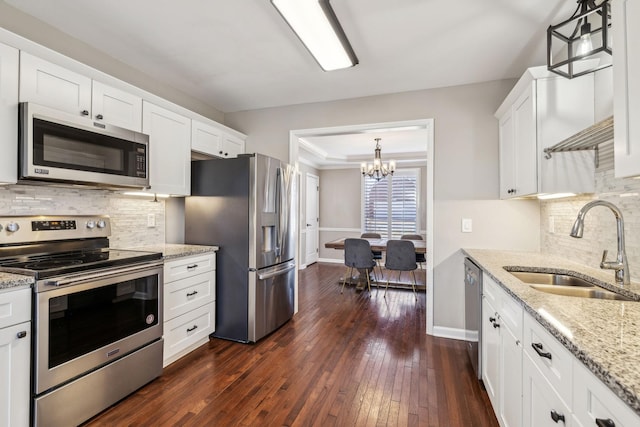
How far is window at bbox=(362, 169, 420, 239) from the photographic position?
6680mm

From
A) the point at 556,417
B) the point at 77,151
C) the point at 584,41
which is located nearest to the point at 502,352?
the point at 556,417

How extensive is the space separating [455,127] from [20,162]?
332 centimetres

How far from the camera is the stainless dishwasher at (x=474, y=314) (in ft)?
6.91

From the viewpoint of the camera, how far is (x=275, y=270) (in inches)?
118

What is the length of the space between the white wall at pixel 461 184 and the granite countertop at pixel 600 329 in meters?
1.11

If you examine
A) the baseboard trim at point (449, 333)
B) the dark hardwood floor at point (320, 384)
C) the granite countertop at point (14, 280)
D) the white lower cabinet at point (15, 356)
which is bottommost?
the dark hardwood floor at point (320, 384)

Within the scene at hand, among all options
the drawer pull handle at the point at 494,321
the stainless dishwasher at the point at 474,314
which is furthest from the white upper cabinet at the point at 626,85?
the stainless dishwasher at the point at 474,314

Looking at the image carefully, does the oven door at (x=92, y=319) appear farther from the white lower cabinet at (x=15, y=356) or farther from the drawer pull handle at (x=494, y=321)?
the drawer pull handle at (x=494, y=321)

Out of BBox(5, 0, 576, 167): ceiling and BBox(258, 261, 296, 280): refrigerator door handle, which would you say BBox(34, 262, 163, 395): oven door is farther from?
BBox(5, 0, 576, 167): ceiling

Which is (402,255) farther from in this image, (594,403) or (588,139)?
(594,403)

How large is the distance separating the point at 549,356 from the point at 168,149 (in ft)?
9.34

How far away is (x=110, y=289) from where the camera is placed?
6.04 feet

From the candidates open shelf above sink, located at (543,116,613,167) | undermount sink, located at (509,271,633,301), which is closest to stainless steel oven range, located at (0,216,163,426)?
undermount sink, located at (509,271,633,301)

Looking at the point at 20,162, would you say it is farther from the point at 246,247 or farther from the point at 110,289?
the point at 246,247
